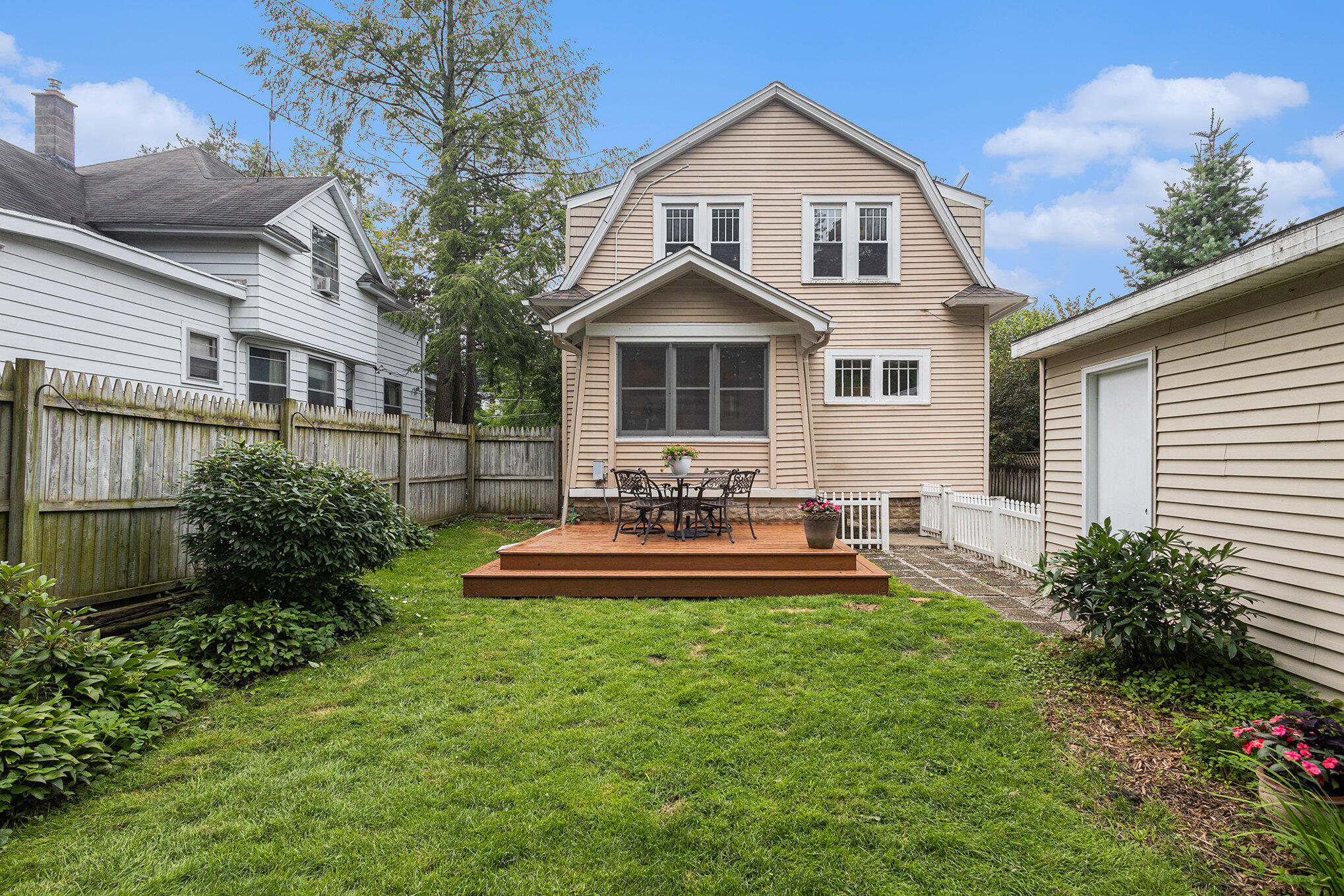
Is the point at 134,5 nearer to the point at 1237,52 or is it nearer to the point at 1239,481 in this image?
the point at 1239,481

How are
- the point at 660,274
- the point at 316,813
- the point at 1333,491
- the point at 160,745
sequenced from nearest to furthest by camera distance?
the point at 316,813 < the point at 160,745 < the point at 1333,491 < the point at 660,274

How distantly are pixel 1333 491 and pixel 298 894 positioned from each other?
5631 millimetres

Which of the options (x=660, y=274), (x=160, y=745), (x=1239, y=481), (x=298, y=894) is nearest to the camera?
(x=298, y=894)

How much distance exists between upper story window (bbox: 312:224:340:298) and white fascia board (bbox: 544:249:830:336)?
7.35 m

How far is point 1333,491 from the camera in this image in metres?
3.61

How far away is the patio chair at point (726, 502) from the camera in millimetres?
8055

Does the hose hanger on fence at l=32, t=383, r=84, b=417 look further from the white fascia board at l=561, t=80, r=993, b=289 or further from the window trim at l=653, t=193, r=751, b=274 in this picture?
the window trim at l=653, t=193, r=751, b=274

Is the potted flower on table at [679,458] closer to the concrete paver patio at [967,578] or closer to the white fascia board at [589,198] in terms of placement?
the concrete paver patio at [967,578]

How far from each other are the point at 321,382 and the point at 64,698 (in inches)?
466

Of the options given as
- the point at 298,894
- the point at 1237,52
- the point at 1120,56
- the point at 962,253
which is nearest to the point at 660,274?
the point at 962,253

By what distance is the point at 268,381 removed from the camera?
1232 cm

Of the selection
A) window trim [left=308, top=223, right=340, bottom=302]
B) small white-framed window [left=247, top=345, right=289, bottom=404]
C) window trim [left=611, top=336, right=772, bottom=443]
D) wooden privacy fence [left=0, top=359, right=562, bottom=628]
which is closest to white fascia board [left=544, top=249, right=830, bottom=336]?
window trim [left=611, top=336, right=772, bottom=443]

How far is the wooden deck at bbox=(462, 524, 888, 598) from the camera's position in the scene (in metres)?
6.65

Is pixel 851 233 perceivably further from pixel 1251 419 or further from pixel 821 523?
pixel 1251 419
